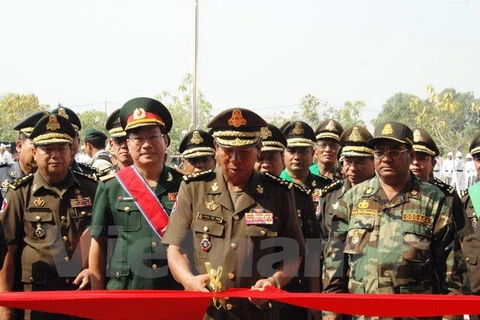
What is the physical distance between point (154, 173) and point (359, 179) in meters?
2.25

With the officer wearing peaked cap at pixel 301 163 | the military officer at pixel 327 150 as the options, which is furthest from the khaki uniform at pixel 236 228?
the military officer at pixel 327 150

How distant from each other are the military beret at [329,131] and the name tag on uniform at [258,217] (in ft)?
14.2

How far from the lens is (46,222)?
5.91m

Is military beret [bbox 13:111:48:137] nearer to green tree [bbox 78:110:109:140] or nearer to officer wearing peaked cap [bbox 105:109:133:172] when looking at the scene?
officer wearing peaked cap [bbox 105:109:133:172]

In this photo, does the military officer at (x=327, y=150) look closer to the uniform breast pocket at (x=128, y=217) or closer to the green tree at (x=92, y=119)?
the uniform breast pocket at (x=128, y=217)

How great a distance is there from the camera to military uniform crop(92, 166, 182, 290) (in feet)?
17.6

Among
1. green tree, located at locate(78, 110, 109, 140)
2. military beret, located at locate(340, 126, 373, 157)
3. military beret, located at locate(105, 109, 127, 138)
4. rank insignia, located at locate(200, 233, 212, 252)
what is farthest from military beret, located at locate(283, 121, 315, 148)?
green tree, located at locate(78, 110, 109, 140)

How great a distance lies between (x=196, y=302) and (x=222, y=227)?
1.74 ft

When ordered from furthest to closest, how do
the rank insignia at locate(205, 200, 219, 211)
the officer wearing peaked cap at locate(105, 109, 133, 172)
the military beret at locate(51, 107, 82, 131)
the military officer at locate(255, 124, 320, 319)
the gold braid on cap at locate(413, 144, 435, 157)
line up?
the military beret at locate(51, 107, 82, 131) → the gold braid on cap at locate(413, 144, 435, 157) → the officer wearing peaked cap at locate(105, 109, 133, 172) → the military officer at locate(255, 124, 320, 319) → the rank insignia at locate(205, 200, 219, 211)

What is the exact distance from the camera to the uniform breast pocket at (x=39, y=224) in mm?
5887

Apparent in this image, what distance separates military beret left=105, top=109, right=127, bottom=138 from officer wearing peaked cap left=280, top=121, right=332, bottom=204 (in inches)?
71.3

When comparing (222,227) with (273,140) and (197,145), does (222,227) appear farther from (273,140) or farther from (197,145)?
(197,145)

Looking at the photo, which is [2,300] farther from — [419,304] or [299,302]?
[419,304]

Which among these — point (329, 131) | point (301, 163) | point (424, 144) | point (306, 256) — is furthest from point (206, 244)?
point (329, 131)
